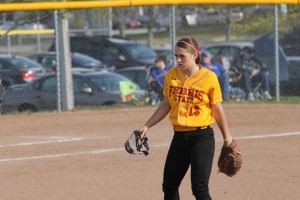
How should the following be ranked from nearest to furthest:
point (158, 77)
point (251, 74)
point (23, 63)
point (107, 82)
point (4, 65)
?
point (158, 77), point (107, 82), point (251, 74), point (4, 65), point (23, 63)

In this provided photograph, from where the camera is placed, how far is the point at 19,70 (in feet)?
80.0

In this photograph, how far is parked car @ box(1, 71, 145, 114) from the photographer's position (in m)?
17.9

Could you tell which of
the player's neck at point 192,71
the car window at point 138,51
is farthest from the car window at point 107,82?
the player's neck at point 192,71

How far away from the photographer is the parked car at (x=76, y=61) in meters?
25.6

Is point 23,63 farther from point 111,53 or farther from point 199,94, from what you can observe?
point 199,94

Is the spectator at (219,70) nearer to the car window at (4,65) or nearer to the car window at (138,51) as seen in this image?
the car window at (4,65)

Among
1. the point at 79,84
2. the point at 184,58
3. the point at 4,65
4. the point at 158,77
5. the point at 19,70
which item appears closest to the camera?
Answer: the point at 184,58

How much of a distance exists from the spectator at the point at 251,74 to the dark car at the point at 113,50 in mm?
6347

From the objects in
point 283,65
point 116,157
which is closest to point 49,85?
point 283,65

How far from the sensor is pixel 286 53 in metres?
21.5

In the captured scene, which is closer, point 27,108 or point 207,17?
point 27,108

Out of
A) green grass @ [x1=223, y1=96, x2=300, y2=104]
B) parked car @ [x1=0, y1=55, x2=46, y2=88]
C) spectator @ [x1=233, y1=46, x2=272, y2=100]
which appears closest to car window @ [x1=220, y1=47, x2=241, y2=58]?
spectator @ [x1=233, y1=46, x2=272, y2=100]

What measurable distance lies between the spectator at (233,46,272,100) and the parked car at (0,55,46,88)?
5.81 meters

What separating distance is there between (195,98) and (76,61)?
1928 cm
